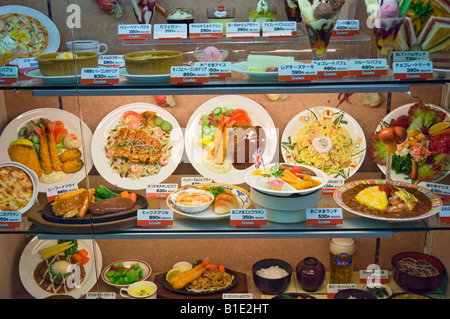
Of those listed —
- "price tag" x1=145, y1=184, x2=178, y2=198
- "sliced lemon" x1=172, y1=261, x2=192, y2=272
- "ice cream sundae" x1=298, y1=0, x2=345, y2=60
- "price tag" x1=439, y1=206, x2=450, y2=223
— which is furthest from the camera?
"sliced lemon" x1=172, y1=261, x2=192, y2=272

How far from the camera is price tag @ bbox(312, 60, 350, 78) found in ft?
5.95

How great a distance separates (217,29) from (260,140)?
0.61 meters

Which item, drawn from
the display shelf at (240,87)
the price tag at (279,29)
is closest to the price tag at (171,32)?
the display shelf at (240,87)

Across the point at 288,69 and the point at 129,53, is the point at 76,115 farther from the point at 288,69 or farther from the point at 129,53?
the point at 288,69

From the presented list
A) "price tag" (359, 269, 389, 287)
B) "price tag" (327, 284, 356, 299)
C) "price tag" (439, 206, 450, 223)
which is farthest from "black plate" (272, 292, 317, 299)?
"price tag" (439, 206, 450, 223)

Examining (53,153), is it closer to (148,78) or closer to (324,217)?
(148,78)

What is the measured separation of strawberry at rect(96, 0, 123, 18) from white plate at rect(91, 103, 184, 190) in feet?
1.48

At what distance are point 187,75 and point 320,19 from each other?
1.86ft

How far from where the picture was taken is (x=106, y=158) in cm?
225

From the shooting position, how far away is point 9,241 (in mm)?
2307

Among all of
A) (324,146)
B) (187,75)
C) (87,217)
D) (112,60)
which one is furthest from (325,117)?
(87,217)

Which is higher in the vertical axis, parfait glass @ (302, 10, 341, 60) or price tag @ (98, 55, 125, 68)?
parfait glass @ (302, 10, 341, 60)

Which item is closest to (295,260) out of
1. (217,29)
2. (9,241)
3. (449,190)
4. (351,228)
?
(351,228)

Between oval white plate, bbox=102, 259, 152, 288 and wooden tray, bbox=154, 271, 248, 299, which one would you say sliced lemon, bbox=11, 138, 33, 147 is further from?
wooden tray, bbox=154, 271, 248, 299
